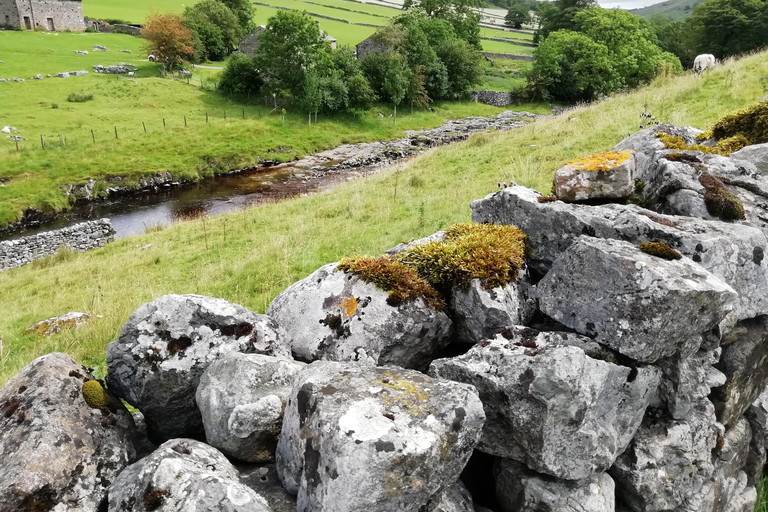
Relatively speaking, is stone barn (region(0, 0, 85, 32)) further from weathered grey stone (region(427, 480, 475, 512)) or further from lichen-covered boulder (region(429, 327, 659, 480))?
weathered grey stone (region(427, 480, 475, 512))

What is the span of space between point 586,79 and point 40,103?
7394 cm

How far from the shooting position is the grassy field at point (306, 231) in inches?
547

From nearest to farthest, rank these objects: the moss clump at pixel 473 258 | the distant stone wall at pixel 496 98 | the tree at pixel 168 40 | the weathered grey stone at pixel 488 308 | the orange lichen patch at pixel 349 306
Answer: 1. the weathered grey stone at pixel 488 308
2. the orange lichen patch at pixel 349 306
3. the moss clump at pixel 473 258
4. the tree at pixel 168 40
5. the distant stone wall at pixel 496 98

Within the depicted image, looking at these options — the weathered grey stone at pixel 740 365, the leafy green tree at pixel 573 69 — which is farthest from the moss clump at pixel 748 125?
the leafy green tree at pixel 573 69

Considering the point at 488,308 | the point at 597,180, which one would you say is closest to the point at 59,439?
the point at 488,308

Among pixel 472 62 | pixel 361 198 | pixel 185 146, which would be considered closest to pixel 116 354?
pixel 361 198

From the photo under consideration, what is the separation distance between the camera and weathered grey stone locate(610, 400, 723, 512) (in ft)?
18.4

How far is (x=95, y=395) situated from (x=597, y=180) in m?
7.86

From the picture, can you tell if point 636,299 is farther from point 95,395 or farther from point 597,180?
point 95,395

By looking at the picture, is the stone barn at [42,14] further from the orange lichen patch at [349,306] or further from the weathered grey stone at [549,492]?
the weathered grey stone at [549,492]

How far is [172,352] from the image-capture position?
552 cm

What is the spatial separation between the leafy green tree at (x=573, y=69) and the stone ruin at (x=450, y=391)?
76040 millimetres

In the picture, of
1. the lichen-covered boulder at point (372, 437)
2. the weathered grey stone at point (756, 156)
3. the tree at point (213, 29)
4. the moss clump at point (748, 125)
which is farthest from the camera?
the tree at point (213, 29)

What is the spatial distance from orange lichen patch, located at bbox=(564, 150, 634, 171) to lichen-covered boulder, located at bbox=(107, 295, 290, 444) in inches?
239
